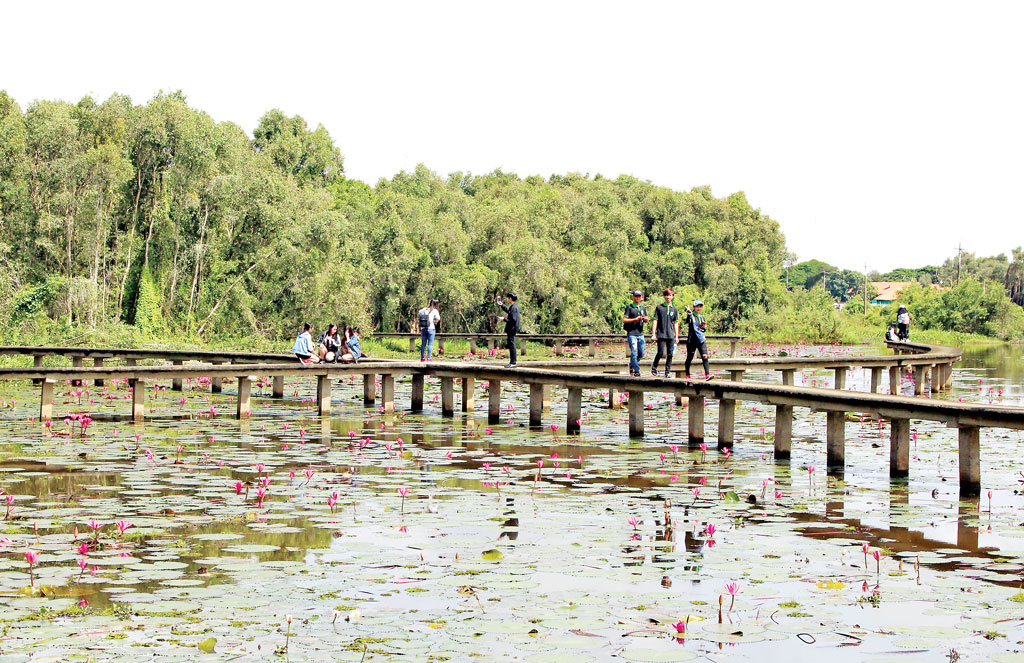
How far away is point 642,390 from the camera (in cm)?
1975

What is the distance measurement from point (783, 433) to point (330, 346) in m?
11.6

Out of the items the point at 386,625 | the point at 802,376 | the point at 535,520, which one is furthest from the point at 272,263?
the point at 386,625

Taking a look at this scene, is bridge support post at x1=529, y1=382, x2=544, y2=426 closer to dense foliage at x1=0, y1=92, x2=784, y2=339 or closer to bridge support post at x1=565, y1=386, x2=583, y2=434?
bridge support post at x1=565, y1=386, x2=583, y2=434

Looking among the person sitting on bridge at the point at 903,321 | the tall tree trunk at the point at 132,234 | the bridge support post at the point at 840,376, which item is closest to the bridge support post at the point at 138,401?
the bridge support post at the point at 840,376

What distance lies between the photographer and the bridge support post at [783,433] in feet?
56.8

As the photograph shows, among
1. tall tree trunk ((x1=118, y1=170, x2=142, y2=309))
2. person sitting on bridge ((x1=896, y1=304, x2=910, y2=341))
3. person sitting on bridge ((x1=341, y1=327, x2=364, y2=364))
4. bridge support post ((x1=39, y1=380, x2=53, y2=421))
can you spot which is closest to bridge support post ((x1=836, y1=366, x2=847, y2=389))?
person sitting on bridge ((x1=896, y1=304, x2=910, y2=341))

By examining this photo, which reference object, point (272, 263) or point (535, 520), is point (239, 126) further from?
point (535, 520)

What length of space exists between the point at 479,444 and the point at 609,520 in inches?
280

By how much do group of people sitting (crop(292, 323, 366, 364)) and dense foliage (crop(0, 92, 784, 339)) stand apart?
15.2 metres

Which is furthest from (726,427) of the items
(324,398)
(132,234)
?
(132,234)

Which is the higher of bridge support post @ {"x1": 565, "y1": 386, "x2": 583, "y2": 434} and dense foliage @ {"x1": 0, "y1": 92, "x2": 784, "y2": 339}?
dense foliage @ {"x1": 0, "y1": 92, "x2": 784, "y2": 339}

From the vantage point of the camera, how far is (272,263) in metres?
47.4

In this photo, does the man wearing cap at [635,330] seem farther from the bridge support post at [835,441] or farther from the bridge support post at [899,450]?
the bridge support post at [899,450]

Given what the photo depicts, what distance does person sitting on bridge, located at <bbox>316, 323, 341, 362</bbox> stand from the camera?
Answer: 25.6 m
